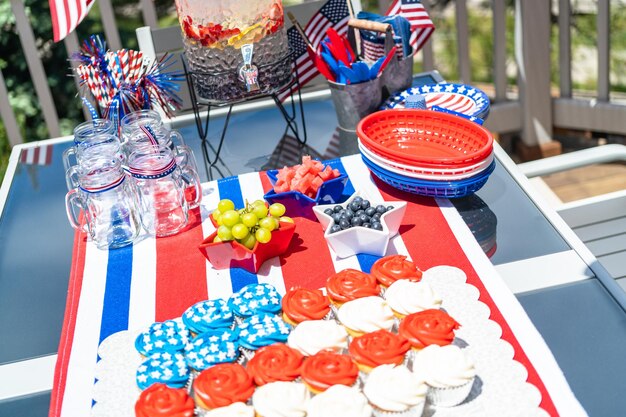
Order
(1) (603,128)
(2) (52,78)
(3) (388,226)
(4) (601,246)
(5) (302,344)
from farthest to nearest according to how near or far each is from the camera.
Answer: (2) (52,78), (1) (603,128), (4) (601,246), (3) (388,226), (5) (302,344)

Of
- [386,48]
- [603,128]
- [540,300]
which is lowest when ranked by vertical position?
[603,128]

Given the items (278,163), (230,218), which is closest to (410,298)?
(230,218)

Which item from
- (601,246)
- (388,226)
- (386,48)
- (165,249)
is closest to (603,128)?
(601,246)

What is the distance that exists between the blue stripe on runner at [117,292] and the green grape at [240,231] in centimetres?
23

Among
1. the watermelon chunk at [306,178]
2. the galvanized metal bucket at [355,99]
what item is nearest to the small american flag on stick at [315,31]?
the galvanized metal bucket at [355,99]

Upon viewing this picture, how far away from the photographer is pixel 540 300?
1354mm

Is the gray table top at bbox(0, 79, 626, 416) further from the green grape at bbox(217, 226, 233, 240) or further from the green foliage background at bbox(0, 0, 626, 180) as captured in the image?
the green foliage background at bbox(0, 0, 626, 180)

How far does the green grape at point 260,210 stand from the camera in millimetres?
1531

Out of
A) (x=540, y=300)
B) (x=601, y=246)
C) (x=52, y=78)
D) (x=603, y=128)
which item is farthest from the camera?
(x=52, y=78)

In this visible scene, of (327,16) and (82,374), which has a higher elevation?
(327,16)

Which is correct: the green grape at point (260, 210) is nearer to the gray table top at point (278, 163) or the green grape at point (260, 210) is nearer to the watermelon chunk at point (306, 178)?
the watermelon chunk at point (306, 178)

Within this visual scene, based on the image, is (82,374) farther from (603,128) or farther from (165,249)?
(603,128)

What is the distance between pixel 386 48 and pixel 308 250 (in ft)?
2.35

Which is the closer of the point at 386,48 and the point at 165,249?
the point at 165,249
